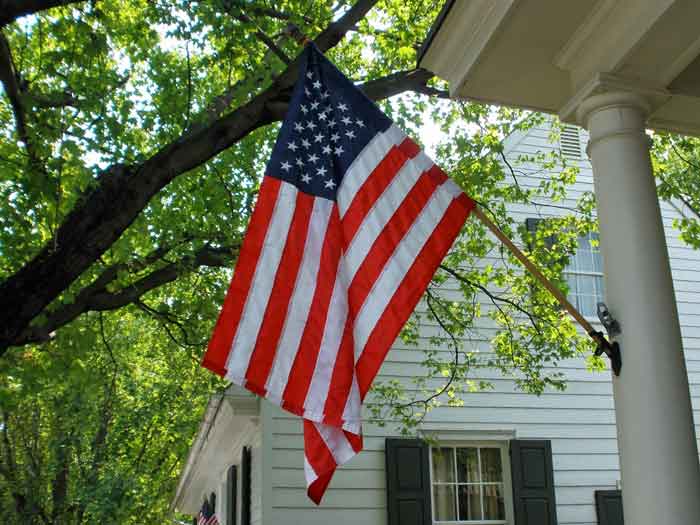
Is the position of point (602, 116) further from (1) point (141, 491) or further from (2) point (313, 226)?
(1) point (141, 491)

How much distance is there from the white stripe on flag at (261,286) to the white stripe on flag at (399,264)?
0.45m

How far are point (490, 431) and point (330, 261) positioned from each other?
728 centimetres

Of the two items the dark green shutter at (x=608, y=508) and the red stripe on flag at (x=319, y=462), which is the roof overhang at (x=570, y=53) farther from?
the dark green shutter at (x=608, y=508)

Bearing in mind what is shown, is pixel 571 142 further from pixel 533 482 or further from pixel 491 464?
pixel 533 482

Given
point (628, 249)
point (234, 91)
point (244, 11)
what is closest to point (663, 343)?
point (628, 249)

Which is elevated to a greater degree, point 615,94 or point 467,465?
point 615,94

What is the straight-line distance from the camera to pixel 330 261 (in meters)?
3.82

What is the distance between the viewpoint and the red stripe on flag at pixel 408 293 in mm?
3611

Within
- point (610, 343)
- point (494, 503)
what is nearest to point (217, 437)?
point (494, 503)

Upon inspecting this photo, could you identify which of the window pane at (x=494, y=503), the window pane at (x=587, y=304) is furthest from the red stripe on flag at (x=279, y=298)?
the window pane at (x=587, y=304)

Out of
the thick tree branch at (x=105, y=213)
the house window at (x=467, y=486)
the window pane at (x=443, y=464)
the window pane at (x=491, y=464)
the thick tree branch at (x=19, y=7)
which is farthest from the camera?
the window pane at (x=491, y=464)

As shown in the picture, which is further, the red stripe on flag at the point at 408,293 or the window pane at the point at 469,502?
the window pane at the point at 469,502

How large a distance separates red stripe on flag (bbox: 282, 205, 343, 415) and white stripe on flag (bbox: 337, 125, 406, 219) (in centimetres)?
12

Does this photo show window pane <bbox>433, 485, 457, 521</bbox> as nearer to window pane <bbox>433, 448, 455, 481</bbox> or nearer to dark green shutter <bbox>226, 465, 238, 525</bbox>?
window pane <bbox>433, 448, 455, 481</bbox>
